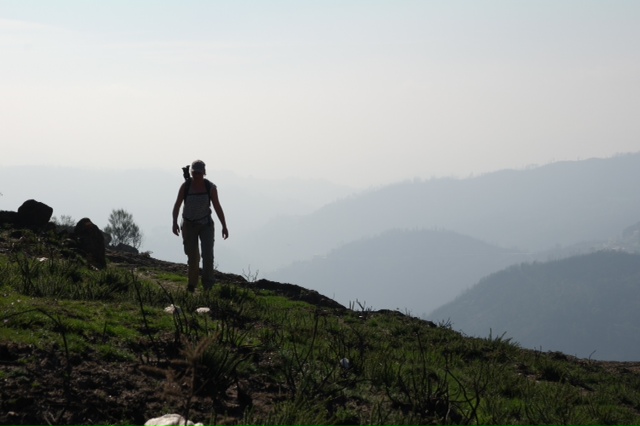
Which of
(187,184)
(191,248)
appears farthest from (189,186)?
(191,248)

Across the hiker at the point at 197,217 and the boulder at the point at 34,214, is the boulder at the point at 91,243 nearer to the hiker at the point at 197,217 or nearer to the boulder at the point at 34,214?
the boulder at the point at 34,214

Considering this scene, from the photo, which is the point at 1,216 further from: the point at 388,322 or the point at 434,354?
the point at 434,354

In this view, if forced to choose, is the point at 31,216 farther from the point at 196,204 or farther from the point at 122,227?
the point at 122,227

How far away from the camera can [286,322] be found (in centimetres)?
1138

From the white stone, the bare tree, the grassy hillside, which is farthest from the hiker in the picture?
the bare tree

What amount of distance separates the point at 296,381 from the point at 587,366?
943 centimetres

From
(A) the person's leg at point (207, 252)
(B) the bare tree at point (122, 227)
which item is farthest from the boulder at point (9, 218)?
(B) the bare tree at point (122, 227)

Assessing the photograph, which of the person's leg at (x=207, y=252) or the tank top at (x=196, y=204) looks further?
the person's leg at (x=207, y=252)

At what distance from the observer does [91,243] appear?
57.3 ft

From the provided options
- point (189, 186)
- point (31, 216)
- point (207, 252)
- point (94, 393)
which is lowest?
point (94, 393)

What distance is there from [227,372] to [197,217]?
754 cm

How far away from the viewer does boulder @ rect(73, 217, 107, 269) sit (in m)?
→ 17.3

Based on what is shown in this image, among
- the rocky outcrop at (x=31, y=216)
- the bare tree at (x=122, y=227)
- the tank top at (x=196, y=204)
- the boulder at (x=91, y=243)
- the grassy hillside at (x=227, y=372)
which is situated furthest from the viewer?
the bare tree at (x=122, y=227)

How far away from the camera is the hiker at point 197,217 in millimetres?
13781
